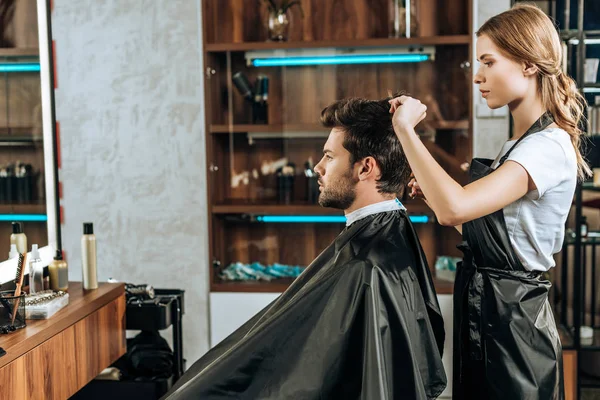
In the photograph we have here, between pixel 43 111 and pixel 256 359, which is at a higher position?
pixel 43 111

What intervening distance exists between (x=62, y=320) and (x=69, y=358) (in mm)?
125

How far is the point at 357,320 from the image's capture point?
63.7 inches

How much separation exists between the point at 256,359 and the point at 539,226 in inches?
30.6

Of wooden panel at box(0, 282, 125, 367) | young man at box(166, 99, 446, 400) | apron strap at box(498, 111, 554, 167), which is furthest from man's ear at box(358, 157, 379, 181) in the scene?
wooden panel at box(0, 282, 125, 367)

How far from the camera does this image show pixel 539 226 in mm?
1663

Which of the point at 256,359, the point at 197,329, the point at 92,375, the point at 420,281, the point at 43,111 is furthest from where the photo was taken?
the point at 197,329

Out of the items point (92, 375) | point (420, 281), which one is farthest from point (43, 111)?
point (420, 281)

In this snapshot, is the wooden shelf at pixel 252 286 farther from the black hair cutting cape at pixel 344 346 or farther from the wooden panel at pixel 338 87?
the black hair cutting cape at pixel 344 346

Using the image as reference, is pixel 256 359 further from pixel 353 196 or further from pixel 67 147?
pixel 67 147

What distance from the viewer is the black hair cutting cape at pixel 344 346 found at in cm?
157

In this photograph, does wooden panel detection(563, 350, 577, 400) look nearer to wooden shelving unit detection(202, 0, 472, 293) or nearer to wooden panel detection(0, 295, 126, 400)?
wooden shelving unit detection(202, 0, 472, 293)

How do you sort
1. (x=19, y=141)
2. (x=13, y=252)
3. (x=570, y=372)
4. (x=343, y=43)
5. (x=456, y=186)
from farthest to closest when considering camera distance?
(x=343, y=43), (x=570, y=372), (x=19, y=141), (x=13, y=252), (x=456, y=186)

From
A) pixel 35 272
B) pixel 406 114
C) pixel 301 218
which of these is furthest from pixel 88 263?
pixel 301 218

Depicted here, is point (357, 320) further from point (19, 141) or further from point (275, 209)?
point (275, 209)
